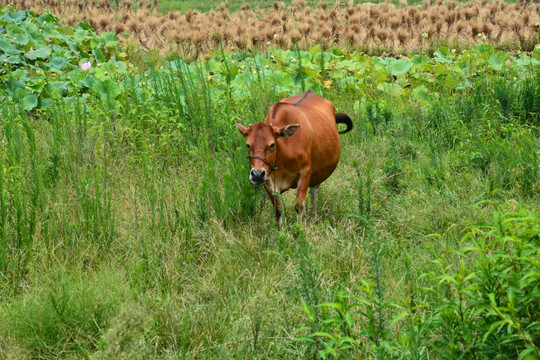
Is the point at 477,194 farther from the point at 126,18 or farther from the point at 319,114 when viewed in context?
the point at 126,18

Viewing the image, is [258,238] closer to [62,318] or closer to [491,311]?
[62,318]

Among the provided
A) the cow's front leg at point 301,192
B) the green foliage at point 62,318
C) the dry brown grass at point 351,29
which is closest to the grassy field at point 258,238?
the green foliage at point 62,318

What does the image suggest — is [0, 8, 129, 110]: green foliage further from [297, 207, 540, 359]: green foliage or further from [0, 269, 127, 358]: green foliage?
[297, 207, 540, 359]: green foliage

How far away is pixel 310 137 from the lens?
15.0 ft

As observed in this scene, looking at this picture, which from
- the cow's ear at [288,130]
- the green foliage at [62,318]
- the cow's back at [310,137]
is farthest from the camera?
the cow's back at [310,137]

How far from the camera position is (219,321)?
322 centimetres

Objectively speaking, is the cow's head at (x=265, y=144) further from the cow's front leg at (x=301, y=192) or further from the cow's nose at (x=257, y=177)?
the cow's front leg at (x=301, y=192)

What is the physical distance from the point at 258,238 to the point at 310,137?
3.05 ft

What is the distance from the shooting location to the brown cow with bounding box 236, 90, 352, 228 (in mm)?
4020

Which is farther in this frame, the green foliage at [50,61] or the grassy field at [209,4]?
the grassy field at [209,4]

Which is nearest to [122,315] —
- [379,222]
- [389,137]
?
[379,222]

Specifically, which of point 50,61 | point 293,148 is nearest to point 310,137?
point 293,148

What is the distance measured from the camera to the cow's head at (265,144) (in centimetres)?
396

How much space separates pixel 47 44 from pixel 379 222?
22.8ft
